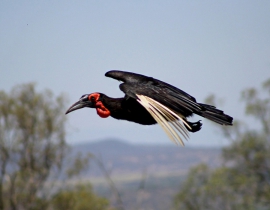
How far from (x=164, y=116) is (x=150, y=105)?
237 millimetres

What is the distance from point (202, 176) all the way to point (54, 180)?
37.1 feet

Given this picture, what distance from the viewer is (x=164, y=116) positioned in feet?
20.7

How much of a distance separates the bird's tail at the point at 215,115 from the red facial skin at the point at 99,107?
1.18m

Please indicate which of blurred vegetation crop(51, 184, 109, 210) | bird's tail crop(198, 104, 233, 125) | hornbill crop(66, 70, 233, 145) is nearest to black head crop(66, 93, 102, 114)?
hornbill crop(66, 70, 233, 145)

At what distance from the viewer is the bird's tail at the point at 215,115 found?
7.44 meters

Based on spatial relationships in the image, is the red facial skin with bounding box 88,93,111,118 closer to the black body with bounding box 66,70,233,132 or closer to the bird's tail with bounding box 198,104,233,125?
the black body with bounding box 66,70,233,132

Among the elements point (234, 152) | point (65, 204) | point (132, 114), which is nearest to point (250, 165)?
point (234, 152)

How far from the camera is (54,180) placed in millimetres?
32344

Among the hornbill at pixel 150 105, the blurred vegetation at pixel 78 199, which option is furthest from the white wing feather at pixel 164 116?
the blurred vegetation at pixel 78 199

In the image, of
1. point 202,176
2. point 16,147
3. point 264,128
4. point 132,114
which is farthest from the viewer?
point 202,176

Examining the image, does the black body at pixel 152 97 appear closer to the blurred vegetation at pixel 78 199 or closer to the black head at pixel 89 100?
the black head at pixel 89 100

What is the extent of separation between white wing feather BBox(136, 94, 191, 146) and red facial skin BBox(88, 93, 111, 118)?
2.88 feet

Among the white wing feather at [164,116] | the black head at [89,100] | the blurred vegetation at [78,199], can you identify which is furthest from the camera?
the blurred vegetation at [78,199]

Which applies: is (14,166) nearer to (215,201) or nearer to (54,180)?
(54,180)
